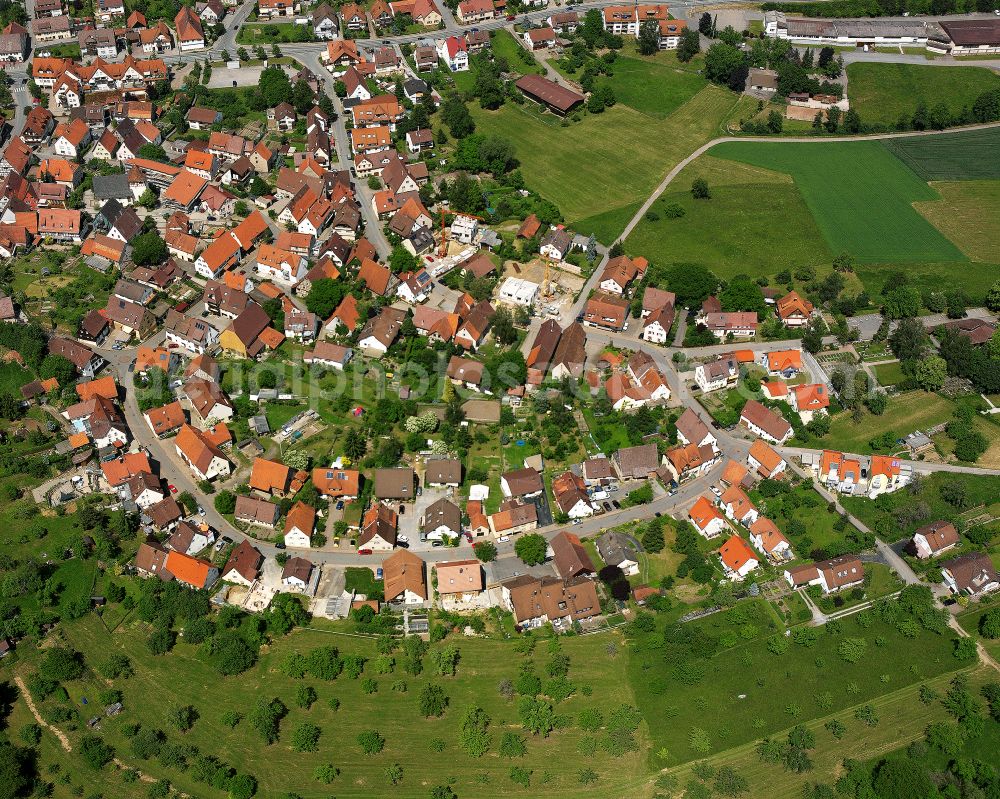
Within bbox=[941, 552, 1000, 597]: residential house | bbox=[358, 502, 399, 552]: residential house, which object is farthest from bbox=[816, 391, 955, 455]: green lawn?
bbox=[358, 502, 399, 552]: residential house

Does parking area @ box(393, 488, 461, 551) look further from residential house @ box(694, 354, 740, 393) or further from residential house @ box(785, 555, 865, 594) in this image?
residential house @ box(785, 555, 865, 594)

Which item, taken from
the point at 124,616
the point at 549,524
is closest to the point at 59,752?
the point at 124,616

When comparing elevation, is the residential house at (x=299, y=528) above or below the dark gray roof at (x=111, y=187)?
below

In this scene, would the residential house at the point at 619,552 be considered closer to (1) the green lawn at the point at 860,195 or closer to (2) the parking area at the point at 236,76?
(1) the green lawn at the point at 860,195

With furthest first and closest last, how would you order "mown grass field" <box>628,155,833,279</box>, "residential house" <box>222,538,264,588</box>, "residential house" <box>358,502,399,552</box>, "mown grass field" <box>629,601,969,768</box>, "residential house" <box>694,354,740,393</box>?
"mown grass field" <box>628,155,833,279</box>, "residential house" <box>694,354,740,393</box>, "residential house" <box>358,502,399,552</box>, "residential house" <box>222,538,264,588</box>, "mown grass field" <box>629,601,969,768</box>

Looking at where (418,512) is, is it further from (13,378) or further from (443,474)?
(13,378)

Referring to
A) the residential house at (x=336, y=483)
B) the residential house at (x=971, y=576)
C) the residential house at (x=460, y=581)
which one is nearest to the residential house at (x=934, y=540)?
the residential house at (x=971, y=576)
